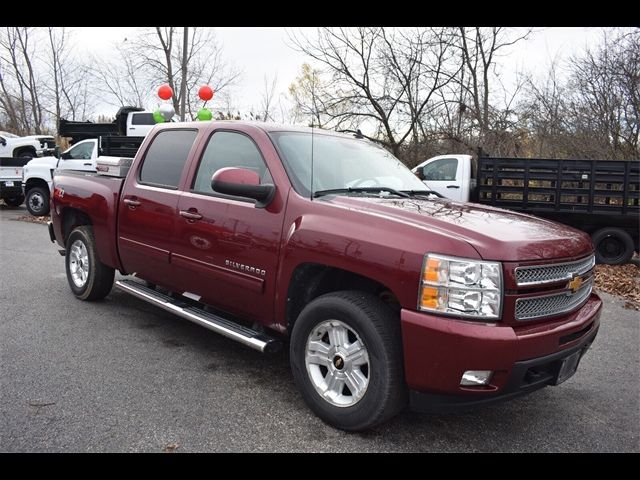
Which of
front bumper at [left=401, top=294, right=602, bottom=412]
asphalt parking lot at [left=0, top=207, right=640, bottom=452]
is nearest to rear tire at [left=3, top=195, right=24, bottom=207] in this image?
asphalt parking lot at [left=0, top=207, right=640, bottom=452]

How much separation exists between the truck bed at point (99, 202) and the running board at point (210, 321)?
39 centimetres

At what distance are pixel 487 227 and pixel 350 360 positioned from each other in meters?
1.08

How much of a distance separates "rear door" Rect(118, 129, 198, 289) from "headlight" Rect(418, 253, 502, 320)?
94.0 inches

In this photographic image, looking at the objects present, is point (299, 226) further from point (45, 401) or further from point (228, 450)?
point (45, 401)

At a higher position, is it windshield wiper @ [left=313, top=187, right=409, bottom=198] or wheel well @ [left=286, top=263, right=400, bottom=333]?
windshield wiper @ [left=313, top=187, right=409, bottom=198]

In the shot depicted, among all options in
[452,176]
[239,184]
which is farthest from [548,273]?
[452,176]

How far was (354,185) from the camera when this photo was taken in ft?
12.0

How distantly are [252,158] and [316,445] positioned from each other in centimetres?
204

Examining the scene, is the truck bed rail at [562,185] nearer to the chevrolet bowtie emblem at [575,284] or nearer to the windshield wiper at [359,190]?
the windshield wiper at [359,190]

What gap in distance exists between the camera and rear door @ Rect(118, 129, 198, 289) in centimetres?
416

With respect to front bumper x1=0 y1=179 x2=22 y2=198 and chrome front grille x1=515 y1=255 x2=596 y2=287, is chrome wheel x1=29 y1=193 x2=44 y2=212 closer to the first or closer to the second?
front bumper x1=0 y1=179 x2=22 y2=198

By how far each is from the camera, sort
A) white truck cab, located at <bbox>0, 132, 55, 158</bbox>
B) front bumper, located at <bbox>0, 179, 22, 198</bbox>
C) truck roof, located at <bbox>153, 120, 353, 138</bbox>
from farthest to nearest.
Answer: white truck cab, located at <bbox>0, 132, 55, 158</bbox> → front bumper, located at <bbox>0, 179, 22, 198</bbox> → truck roof, located at <bbox>153, 120, 353, 138</bbox>

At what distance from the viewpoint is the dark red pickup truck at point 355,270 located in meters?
2.51

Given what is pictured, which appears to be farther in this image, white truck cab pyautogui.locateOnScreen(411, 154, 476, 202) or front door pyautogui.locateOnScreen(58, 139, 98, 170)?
front door pyautogui.locateOnScreen(58, 139, 98, 170)
